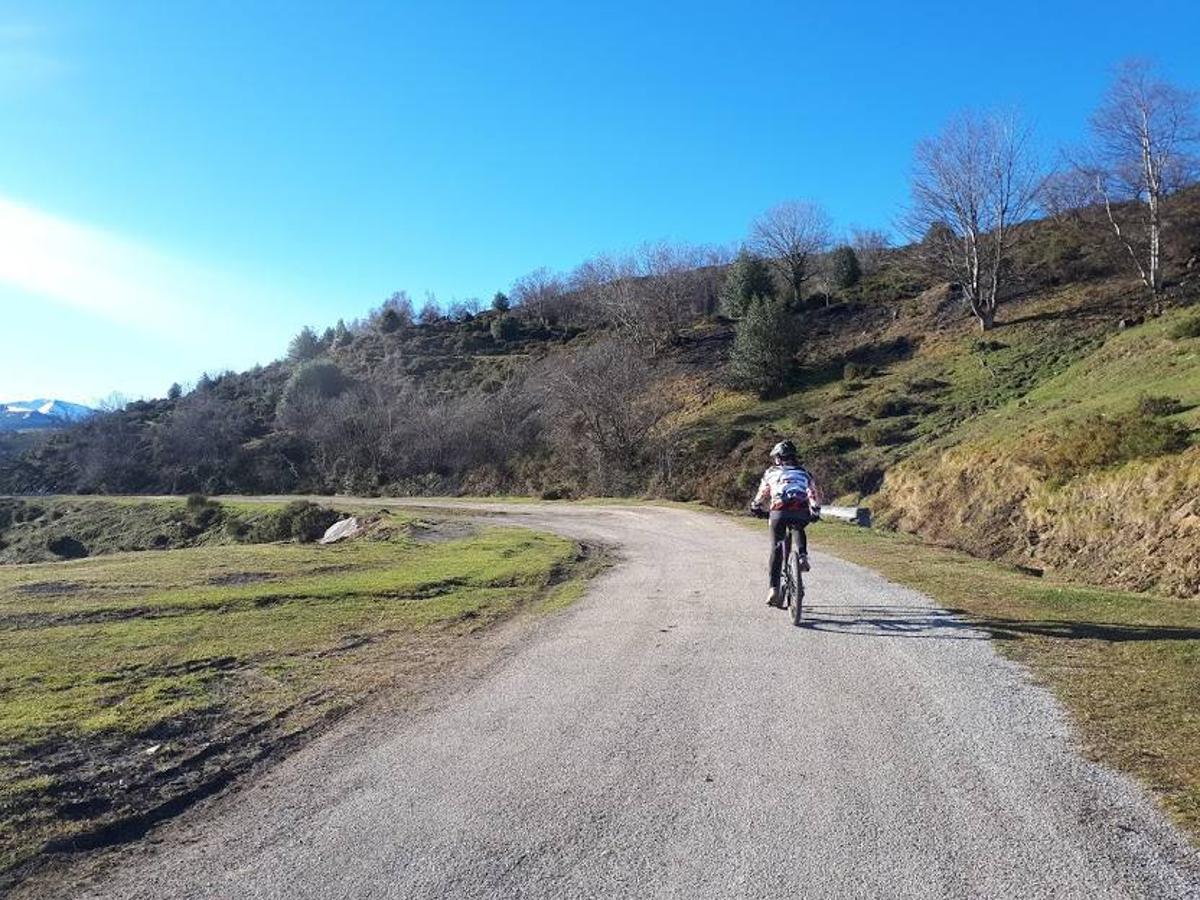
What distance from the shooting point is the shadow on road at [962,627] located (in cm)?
778

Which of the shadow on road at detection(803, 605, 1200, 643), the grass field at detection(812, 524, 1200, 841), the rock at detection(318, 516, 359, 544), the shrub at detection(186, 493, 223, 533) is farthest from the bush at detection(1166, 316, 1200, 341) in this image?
the shrub at detection(186, 493, 223, 533)

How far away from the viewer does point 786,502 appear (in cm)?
909

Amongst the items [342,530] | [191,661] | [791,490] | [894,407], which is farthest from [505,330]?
[191,661]

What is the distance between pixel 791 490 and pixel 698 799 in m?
5.32

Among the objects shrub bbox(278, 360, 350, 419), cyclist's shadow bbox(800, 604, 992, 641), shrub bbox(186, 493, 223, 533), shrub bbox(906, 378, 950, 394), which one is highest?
shrub bbox(278, 360, 350, 419)

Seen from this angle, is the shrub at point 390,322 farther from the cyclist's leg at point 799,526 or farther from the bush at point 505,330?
the cyclist's leg at point 799,526

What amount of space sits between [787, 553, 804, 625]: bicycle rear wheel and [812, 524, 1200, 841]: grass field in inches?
71.9

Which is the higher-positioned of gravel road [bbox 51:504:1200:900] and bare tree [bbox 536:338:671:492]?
bare tree [bbox 536:338:671:492]

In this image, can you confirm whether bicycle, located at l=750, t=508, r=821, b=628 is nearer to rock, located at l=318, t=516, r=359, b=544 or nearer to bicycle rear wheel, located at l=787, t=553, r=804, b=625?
bicycle rear wheel, located at l=787, t=553, r=804, b=625

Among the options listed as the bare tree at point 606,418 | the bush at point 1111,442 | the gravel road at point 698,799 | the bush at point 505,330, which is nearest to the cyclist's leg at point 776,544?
the gravel road at point 698,799

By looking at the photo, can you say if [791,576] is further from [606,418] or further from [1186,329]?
[606,418]

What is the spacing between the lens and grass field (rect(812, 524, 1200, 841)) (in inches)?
181

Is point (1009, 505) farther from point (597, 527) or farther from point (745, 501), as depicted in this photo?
point (745, 501)

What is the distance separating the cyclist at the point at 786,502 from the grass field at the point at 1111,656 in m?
2.04
